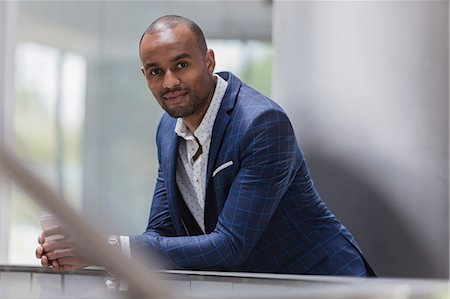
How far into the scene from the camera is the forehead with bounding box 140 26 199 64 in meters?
2.43

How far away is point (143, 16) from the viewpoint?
19.5 feet

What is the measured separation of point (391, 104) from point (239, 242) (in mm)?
1530

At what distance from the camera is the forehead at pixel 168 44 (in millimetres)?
2430

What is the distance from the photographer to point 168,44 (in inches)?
95.7

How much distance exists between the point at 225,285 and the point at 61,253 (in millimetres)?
621

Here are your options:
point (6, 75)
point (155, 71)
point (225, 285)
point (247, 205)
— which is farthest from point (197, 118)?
point (6, 75)

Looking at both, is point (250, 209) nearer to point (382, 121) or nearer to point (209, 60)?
point (209, 60)

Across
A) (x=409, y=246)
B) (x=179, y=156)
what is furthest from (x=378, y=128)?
(x=179, y=156)

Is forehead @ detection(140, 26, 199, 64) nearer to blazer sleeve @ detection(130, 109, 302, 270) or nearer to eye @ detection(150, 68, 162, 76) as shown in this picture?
eye @ detection(150, 68, 162, 76)

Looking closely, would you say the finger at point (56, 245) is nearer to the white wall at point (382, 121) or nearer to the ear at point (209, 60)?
the ear at point (209, 60)

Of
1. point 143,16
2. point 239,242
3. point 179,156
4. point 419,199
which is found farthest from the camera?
point 143,16

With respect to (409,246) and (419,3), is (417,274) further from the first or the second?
(419,3)

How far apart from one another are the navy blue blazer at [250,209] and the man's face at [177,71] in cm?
8

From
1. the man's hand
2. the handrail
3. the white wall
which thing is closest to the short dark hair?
the man's hand
